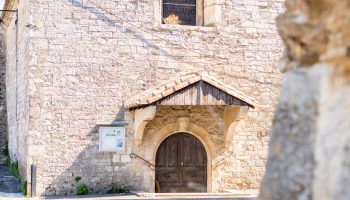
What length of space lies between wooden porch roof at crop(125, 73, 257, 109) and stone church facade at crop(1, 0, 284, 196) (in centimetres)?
2

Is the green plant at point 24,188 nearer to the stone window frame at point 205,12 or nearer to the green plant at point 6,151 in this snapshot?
the stone window frame at point 205,12

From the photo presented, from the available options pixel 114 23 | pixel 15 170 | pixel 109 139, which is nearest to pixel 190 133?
pixel 109 139

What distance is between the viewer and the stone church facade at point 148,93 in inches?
393

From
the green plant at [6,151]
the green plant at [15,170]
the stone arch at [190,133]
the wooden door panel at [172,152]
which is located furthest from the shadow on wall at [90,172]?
the green plant at [6,151]

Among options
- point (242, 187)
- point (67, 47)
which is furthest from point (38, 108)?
point (242, 187)

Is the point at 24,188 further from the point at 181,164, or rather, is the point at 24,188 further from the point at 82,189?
the point at 181,164

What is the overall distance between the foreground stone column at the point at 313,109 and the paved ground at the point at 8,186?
27.1 feet

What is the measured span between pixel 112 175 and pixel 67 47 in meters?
2.56

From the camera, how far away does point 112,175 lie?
10.1 m

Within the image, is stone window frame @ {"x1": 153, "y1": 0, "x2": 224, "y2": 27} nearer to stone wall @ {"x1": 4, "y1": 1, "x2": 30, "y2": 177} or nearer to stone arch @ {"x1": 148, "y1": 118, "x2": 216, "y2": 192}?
stone arch @ {"x1": 148, "y1": 118, "x2": 216, "y2": 192}

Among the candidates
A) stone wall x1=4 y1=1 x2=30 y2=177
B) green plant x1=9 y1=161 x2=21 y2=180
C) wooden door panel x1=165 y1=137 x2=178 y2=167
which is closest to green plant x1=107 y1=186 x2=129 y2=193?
wooden door panel x1=165 y1=137 x2=178 y2=167

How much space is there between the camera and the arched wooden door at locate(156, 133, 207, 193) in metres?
10.6

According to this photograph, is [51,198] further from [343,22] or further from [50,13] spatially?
[343,22]

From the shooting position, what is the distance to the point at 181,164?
10.6 metres
